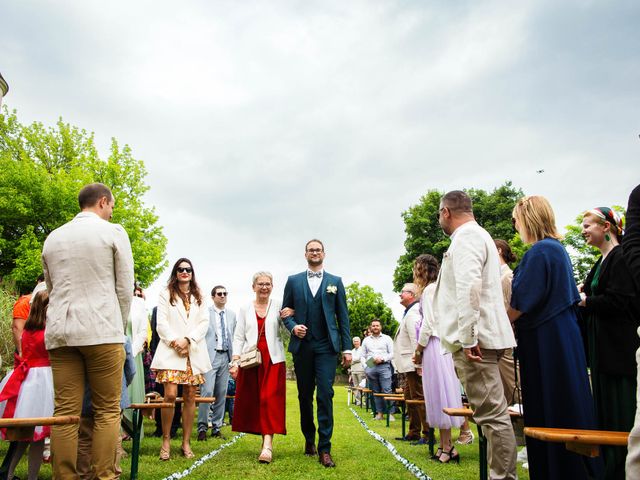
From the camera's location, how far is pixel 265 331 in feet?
25.8

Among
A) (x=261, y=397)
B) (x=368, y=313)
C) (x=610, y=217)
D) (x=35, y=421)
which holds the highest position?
(x=368, y=313)

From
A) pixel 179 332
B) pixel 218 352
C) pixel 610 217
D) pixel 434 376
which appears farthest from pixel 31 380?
pixel 610 217

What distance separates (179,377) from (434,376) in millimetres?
3462

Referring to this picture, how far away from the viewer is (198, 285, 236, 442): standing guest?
1045 cm

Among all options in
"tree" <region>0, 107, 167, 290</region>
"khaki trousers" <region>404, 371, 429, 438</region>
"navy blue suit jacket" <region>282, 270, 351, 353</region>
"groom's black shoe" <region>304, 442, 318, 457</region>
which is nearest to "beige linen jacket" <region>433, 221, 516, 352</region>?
"navy blue suit jacket" <region>282, 270, 351, 353</region>

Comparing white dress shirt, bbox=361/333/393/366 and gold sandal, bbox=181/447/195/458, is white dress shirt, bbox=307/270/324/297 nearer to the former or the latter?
gold sandal, bbox=181/447/195/458

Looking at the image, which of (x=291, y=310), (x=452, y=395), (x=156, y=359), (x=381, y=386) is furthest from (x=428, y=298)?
(x=381, y=386)

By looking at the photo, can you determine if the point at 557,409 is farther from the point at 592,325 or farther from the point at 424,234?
the point at 424,234

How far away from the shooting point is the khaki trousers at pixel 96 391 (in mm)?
4383

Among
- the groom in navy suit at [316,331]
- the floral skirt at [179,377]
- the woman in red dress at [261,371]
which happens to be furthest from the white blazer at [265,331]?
the floral skirt at [179,377]

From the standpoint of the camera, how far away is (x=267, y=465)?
21.9 feet

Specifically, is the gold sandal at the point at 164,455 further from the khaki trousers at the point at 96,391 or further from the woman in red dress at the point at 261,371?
the khaki trousers at the point at 96,391

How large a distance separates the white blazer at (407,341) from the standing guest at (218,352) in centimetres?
341

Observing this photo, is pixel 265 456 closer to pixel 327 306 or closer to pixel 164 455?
pixel 164 455
